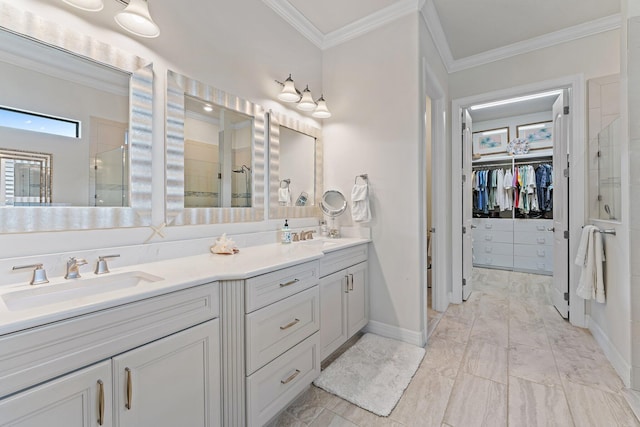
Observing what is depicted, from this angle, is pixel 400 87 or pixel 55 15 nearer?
pixel 55 15

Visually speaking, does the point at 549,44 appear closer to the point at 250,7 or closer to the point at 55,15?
the point at 250,7

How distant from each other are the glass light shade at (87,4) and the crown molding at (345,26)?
1.31 metres

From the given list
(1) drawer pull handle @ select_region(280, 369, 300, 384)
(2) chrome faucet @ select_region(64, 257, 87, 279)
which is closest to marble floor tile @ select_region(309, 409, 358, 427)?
(1) drawer pull handle @ select_region(280, 369, 300, 384)

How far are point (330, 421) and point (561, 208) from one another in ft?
10.2

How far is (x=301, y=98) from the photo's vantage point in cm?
236

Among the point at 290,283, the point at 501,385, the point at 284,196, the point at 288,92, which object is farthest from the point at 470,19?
the point at 501,385

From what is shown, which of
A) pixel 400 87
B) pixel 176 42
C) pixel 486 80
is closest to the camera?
pixel 176 42

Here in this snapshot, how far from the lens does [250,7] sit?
79.9 inches

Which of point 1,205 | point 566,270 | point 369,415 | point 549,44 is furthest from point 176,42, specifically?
point 566,270

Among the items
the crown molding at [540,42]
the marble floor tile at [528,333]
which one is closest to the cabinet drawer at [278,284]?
the marble floor tile at [528,333]

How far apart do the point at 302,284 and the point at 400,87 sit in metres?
1.87

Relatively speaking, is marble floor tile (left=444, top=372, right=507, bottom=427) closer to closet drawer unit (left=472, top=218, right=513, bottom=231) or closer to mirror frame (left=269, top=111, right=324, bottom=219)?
mirror frame (left=269, top=111, right=324, bottom=219)

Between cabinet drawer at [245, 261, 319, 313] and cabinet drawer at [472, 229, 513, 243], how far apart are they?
4482mm

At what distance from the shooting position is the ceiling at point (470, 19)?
2307mm
